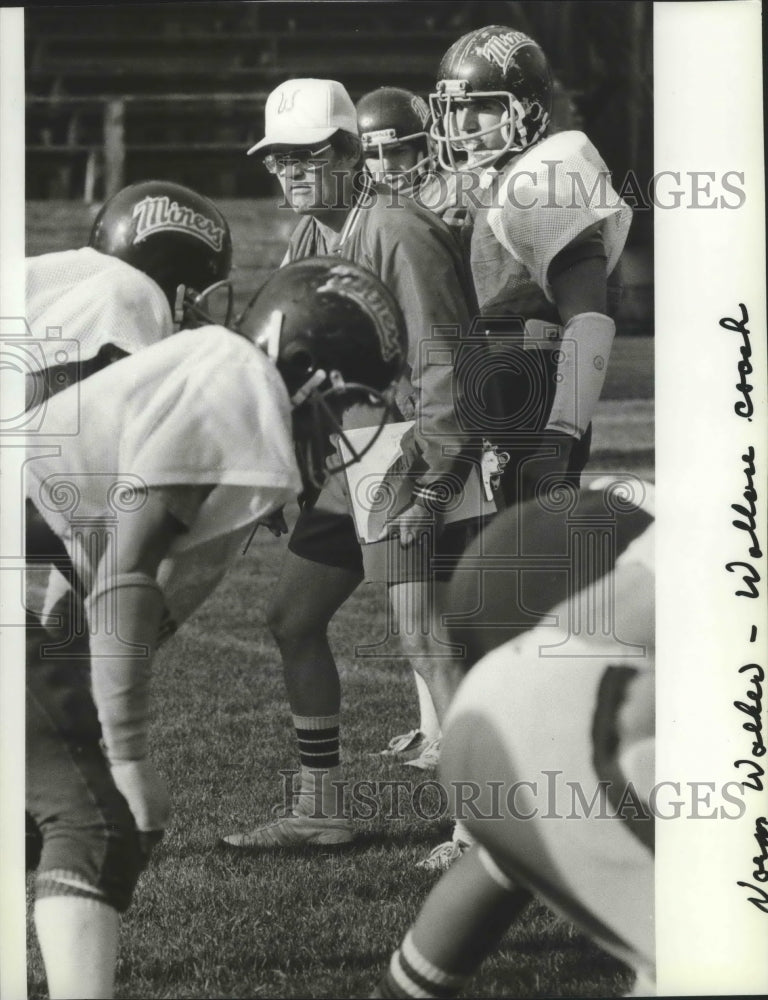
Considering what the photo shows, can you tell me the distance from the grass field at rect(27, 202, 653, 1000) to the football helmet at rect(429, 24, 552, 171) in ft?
1.39

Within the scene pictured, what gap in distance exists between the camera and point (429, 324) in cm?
268

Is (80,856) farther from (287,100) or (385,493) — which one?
(287,100)

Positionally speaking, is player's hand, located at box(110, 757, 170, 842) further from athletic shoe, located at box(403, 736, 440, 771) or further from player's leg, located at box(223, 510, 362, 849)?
athletic shoe, located at box(403, 736, 440, 771)

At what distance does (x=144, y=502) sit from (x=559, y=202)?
98 cm

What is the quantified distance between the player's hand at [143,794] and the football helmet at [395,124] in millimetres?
1275

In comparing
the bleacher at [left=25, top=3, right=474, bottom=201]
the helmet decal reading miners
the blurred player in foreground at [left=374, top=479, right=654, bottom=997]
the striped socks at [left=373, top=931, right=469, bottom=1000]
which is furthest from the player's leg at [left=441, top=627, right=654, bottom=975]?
the bleacher at [left=25, top=3, right=474, bottom=201]

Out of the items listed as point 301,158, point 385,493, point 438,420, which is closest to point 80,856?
point 385,493

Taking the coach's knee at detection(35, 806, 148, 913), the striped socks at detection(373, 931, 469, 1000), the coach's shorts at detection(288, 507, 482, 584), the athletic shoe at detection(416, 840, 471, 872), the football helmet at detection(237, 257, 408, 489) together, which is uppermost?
the football helmet at detection(237, 257, 408, 489)

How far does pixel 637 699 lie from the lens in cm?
247

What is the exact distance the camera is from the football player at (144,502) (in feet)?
7.54

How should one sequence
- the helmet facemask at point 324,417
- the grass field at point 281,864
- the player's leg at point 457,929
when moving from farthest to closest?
the grass field at point 281,864
the helmet facemask at point 324,417
the player's leg at point 457,929

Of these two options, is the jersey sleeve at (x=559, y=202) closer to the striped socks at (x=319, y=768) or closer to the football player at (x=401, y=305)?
the football player at (x=401, y=305)

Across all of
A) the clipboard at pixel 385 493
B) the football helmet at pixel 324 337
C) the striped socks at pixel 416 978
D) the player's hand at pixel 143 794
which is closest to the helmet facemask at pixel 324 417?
the football helmet at pixel 324 337

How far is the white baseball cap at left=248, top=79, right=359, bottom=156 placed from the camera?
2.67 metres
